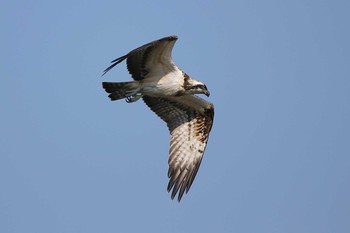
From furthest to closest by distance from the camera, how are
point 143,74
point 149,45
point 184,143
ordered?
point 184,143
point 143,74
point 149,45

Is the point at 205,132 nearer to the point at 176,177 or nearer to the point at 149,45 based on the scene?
the point at 176,177

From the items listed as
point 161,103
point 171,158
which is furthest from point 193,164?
point 161,103

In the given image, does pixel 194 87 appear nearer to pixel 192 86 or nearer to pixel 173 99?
pixel 192 86

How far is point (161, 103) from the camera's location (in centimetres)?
1318

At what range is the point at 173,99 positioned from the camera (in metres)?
13.1

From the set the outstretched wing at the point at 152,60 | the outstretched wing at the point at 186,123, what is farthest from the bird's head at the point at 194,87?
the outstretched wing at the point at 186,123

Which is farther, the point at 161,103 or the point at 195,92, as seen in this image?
the point at 161,103

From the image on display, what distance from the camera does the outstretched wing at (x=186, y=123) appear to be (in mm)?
12797

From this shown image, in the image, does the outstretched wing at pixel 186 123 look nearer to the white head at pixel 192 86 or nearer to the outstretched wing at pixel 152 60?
the white head at pixel 192 86

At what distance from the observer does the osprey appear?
11.7 m

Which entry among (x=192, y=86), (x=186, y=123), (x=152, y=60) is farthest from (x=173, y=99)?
(x=152, y=60)

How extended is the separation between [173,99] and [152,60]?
156cm

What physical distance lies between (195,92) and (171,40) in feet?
5.13

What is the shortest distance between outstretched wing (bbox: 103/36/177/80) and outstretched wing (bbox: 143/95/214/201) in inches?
47.3
